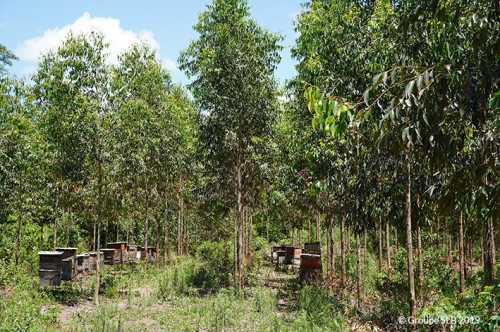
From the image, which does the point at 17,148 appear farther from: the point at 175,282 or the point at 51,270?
the point at 175,282

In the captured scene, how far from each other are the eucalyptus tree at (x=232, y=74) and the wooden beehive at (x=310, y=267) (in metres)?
2.61

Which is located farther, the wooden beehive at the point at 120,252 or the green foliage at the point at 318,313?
the wooden beehive at the point at 120,252

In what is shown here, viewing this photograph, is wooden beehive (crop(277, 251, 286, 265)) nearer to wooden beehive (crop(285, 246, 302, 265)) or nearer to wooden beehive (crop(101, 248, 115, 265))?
wooden beehive (crop(285, 246, 302, 265))

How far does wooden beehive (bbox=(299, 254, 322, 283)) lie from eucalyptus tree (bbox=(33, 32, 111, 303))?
752cm

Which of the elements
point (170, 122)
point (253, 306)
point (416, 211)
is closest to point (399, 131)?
point (416, 211)

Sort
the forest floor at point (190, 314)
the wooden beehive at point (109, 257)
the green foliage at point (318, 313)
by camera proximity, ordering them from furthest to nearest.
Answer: the wooden beehive at point (109, 257)
the forest floor at point (190, 314)
the green foliage at point (318, 313)

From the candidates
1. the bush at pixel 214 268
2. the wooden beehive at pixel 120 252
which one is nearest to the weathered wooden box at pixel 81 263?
the bush at pixel 214 268

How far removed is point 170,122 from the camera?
20781 millimetres

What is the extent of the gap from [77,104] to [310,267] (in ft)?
33.1

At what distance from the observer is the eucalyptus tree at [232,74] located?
Answer: 1515 cm

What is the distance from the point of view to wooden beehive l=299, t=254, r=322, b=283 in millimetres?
16281

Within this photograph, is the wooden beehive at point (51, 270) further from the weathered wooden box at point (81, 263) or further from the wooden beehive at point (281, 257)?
the wooden beehive at point (281, 257)

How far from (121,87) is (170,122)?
7.04 meters

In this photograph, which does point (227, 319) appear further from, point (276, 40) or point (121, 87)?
point (276, 40)
